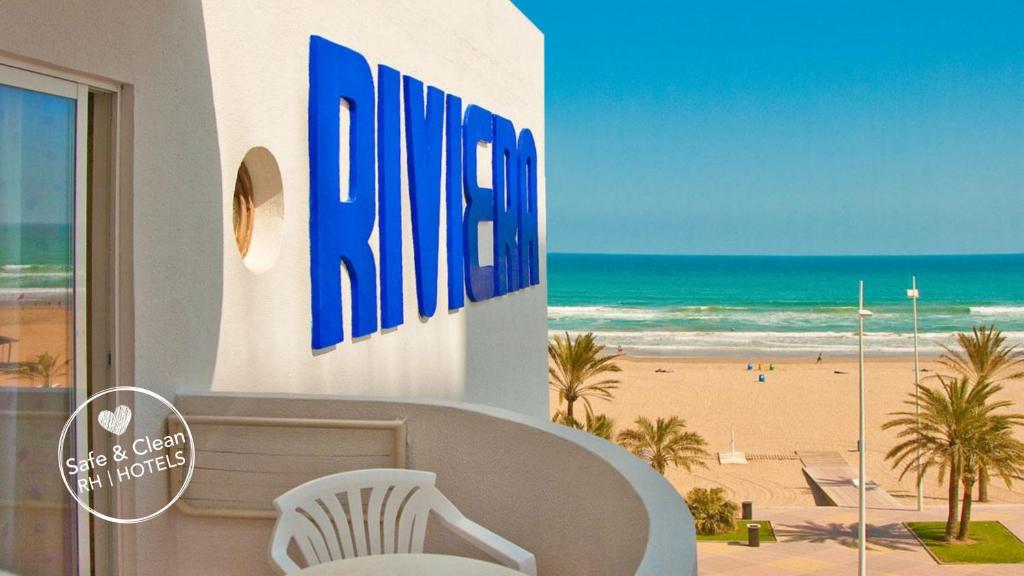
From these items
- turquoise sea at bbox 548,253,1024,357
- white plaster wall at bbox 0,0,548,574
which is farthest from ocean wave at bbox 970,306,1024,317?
white plaster wall at bbox 0,0,548,574

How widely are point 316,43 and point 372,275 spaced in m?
1.55

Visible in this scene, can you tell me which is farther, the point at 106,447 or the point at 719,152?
the point at 719,152

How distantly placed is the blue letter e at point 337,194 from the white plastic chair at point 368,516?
2.46 m

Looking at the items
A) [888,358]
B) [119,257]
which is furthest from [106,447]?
[888,358]

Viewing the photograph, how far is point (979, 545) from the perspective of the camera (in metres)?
18.5

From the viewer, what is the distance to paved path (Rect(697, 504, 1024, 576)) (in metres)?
16.7

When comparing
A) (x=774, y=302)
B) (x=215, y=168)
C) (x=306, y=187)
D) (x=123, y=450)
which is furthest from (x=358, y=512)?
(x=774, y=302)

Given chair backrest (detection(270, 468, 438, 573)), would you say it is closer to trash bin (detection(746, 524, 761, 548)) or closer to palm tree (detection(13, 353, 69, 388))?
palm tree (detection(13, 353, 69, 388))

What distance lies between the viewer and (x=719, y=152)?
102 metres

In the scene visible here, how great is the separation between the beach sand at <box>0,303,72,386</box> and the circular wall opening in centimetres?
168

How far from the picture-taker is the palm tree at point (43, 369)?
3.57 m

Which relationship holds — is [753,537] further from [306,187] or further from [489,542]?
[489,542]

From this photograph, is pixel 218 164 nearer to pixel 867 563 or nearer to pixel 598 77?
pixel 867 563

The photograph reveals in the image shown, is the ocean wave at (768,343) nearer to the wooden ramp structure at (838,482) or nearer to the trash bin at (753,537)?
the wooden ramp structure at (838,482)
